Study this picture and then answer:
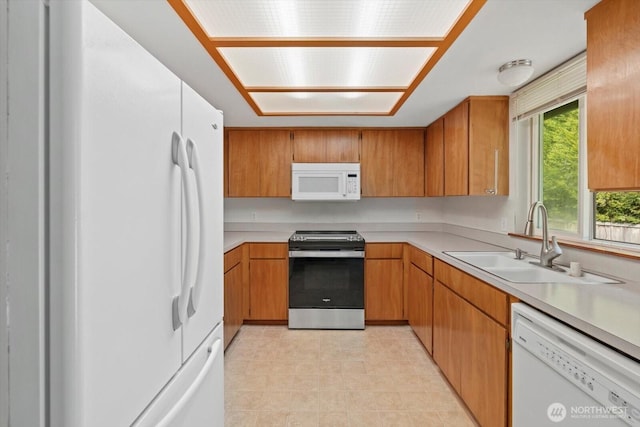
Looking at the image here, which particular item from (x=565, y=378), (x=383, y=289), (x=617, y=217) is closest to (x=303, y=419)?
(x=565, y=378)

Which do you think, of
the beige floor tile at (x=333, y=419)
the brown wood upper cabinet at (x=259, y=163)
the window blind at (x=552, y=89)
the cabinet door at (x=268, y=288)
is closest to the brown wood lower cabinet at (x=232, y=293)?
the cabinet door at (x=268, y=288)

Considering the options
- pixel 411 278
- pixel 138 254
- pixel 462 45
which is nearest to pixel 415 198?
pixel 411 278

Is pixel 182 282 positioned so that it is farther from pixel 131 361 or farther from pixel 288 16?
pixel 288 16

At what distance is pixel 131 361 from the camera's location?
703mm

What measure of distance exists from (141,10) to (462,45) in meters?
1.58

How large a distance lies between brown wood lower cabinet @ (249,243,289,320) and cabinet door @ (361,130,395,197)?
1200mm

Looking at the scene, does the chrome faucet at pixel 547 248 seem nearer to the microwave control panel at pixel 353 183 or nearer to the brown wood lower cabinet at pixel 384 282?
the brown wood lower cabinet at pixel 384 282

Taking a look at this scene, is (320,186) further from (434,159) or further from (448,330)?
(448,330)

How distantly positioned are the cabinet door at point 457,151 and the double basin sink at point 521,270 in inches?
24.5

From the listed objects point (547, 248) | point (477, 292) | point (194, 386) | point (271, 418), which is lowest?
point (271, 418)

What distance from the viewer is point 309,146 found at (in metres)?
3.59

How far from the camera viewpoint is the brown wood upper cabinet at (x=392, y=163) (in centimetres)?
360

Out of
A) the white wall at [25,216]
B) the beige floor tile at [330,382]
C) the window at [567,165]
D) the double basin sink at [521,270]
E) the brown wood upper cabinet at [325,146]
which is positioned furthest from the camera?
the brown wood upper cabinet at [325,146]

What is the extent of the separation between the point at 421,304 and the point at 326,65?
2046 mm
